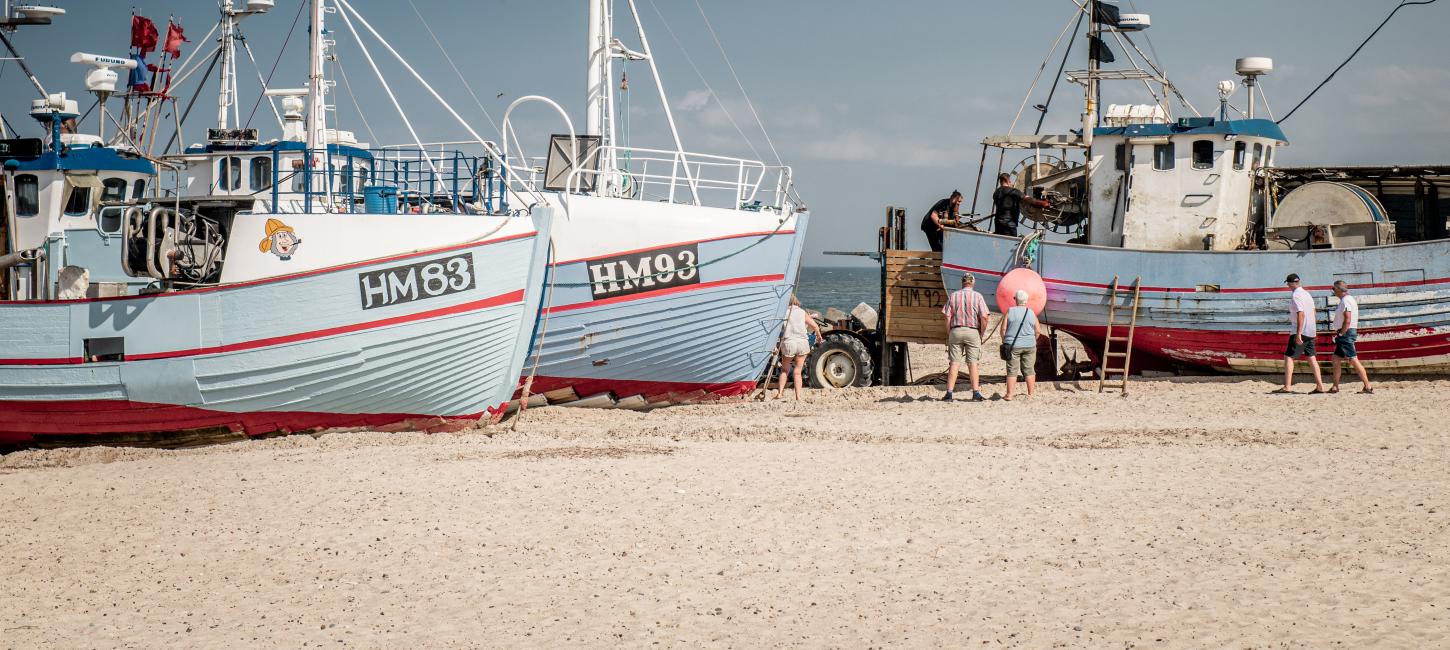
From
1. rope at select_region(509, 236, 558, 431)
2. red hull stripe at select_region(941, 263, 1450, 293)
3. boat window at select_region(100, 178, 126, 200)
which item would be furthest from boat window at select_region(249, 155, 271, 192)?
red hull stripe at select_region(941, 263, 1450, 293)

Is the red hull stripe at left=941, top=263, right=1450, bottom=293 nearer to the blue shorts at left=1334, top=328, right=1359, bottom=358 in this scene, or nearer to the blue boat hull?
the blue shorts at left=1334, top=328, right=1359, bottom=358

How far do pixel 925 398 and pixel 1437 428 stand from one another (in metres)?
5.96

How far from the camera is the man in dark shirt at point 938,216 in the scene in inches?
779

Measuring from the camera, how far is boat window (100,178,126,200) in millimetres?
16266

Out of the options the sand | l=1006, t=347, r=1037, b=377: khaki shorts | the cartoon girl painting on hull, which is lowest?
the sand

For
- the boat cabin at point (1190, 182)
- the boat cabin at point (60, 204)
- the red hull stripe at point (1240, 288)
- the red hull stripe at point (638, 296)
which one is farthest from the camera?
the boat cabin at point (1190, 182)

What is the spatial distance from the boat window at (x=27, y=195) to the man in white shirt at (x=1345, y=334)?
52.4 ft

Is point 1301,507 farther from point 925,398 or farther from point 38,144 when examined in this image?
point 38,144

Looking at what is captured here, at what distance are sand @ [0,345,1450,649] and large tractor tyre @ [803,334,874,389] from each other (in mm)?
4997

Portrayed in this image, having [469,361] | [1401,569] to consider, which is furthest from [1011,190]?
[1401,569]

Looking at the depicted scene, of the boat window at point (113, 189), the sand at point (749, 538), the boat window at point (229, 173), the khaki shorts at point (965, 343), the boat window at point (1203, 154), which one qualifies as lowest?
the sand at point (749, 538)

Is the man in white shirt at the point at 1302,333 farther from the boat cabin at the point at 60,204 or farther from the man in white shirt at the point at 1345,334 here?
the boat cabin at the point at 60,204

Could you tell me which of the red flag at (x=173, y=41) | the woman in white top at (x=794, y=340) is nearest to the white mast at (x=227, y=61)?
the red flag at (x=173, y=41)

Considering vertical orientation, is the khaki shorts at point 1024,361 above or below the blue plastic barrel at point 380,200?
below
